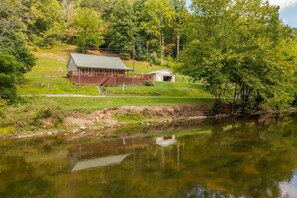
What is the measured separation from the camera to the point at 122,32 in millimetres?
83812

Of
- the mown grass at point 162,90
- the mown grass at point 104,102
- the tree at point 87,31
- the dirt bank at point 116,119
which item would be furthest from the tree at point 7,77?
the tree at point 87,31

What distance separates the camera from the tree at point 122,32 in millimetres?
83000

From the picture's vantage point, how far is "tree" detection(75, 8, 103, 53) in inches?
3187

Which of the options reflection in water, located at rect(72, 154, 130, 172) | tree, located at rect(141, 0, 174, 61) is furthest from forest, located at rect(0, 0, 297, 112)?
tree, located at rect(141, 0, 174, 61)

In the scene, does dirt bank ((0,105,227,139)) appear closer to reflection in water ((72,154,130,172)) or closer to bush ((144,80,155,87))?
reflection in water ((72,154,130,172))

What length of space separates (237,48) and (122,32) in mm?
53003

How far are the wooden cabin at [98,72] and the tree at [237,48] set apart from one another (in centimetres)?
1409

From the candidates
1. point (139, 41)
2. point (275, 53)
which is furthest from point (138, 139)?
point (139, 41)

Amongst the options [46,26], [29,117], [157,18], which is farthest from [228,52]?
[46,26]

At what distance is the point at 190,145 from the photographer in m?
20.1

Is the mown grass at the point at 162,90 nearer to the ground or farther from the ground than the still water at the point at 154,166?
farther from the ground

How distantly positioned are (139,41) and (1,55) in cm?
6154

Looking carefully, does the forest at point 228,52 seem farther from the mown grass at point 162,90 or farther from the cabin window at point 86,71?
the cabin window at point 86,71

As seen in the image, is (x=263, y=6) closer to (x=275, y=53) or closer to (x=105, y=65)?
(x=275, y=53)
